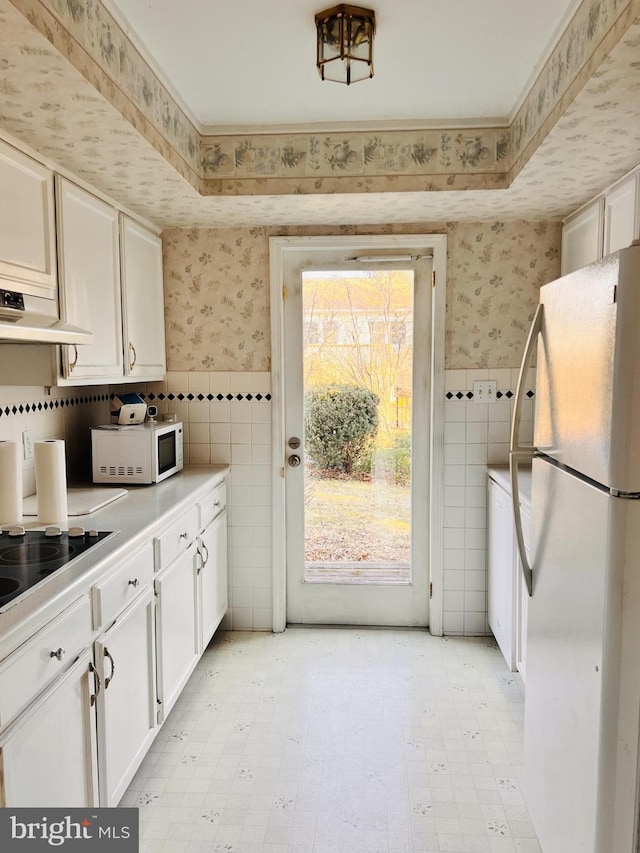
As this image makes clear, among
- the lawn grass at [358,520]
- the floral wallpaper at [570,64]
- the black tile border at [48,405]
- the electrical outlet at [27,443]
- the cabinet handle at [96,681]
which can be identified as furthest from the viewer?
the lawn grass at [358,520]

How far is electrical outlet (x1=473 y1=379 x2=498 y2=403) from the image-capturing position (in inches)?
126

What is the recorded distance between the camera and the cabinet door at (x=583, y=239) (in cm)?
256

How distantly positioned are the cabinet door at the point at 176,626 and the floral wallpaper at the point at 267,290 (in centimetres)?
117

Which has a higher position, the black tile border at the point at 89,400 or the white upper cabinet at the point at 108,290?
the white upper cabinet at the point at 108,290

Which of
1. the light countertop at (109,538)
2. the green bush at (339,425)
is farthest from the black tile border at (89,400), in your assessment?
the light countertop at (109,538)

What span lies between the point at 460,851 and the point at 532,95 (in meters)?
2.50

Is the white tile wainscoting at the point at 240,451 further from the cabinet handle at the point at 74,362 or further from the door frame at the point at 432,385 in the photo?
the cabinet handle at the point at 74,362

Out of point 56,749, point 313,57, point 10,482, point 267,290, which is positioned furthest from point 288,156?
point 56,749

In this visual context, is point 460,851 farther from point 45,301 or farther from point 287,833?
point 45,301

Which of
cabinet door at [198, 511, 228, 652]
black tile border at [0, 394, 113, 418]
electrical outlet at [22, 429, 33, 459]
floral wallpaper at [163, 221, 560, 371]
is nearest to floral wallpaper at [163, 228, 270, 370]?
floral wallpaper at [163, 221, 560, 371]

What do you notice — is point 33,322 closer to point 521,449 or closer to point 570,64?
point 521,449

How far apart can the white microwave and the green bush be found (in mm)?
889

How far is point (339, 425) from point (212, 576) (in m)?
1.03

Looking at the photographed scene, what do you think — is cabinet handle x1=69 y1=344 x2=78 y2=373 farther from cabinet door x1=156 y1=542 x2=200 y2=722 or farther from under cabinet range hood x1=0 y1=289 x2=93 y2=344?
cabinet door x1=156 y1=542 x2=200 y2=722
